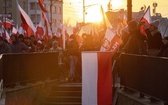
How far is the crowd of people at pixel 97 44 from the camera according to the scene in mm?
11859

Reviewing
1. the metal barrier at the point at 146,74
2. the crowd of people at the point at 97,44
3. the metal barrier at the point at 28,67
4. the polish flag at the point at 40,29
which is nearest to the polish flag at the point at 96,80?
the metal barrier at the point at 146,74

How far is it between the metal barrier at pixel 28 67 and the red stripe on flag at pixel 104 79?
3.56 metres

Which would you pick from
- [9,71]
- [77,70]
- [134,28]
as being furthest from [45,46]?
[134,28]

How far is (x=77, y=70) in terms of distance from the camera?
16797mm

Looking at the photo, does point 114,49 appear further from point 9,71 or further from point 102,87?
point 9,71

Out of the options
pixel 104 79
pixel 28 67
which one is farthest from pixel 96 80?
pixel 28 67

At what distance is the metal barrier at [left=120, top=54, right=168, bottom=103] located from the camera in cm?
923

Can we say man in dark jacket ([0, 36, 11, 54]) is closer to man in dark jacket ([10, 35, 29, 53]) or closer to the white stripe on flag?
man in dark jacket ([10, 35, 29, 53])

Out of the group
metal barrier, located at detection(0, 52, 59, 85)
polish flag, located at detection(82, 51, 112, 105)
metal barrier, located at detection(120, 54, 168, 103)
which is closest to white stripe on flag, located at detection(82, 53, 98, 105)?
polish flag, located at detection(82, 51, 112, 105)

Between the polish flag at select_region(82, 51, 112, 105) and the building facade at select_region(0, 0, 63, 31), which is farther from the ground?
the building facade at select_region(0, 0, 63, 31)

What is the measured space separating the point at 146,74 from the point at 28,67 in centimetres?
543

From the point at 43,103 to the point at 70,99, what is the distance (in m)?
1.02

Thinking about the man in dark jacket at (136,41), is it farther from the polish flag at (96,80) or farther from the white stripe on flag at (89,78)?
the white stripe on flag at (89,78)

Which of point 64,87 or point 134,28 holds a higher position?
point 134,28
